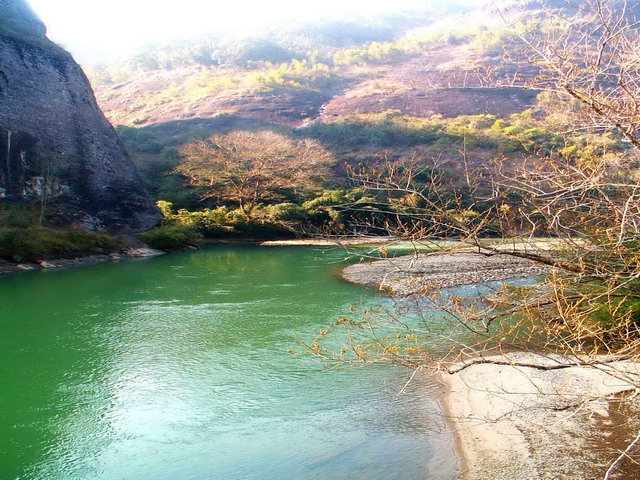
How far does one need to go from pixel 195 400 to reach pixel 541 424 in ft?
12.1

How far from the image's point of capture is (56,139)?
74.6ft

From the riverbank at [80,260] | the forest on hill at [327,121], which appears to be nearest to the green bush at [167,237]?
the forest on hill at [327,121]

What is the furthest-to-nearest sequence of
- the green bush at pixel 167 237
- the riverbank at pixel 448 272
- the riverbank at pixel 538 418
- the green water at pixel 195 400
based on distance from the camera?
the green bush at pixel 167 237, the riverbank at pixel 448 272, the green water at pixel 195 400, the riverbank at pixel 538 418

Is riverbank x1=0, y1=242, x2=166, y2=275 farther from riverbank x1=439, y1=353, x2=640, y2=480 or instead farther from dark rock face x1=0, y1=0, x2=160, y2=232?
riverbank x1=439, y1=353, x2=640, y2=480

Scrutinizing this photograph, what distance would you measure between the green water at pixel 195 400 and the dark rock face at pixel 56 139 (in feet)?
41.4

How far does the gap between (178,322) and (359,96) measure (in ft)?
169

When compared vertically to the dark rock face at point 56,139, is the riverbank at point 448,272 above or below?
below

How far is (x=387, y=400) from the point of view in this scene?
5074 mm

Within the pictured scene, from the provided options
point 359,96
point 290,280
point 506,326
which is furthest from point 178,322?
point 359,96

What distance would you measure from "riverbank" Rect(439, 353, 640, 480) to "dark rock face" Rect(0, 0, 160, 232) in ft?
68.8

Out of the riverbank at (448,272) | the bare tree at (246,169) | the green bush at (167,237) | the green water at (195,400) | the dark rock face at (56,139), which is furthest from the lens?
the bare tree at (246,169)

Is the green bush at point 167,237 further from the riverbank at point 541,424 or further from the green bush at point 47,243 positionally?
the riverbank at point 541,424

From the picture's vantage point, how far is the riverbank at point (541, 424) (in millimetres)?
3443

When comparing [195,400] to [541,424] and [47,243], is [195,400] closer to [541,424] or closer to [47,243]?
[541,424]
